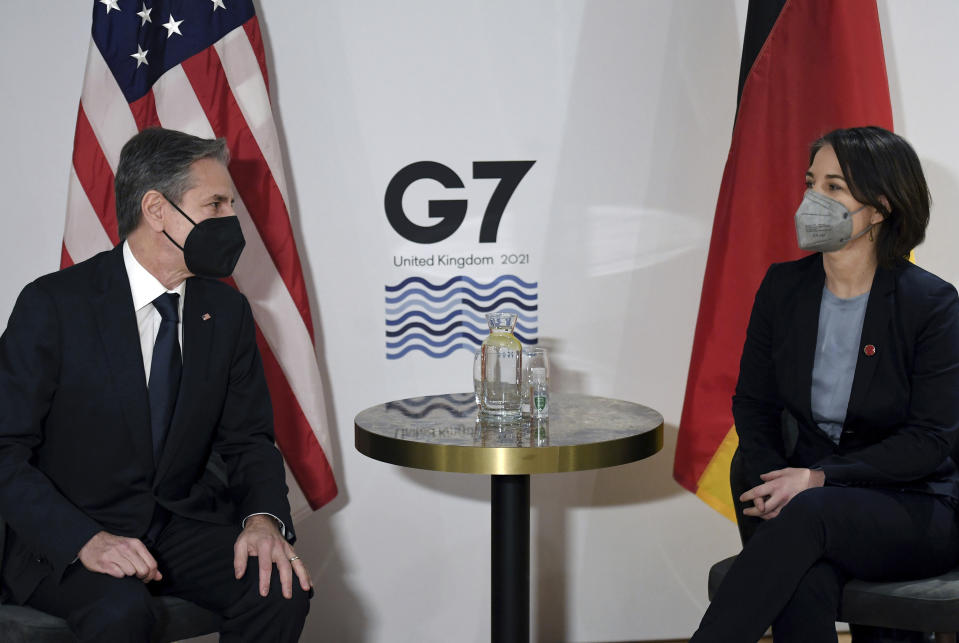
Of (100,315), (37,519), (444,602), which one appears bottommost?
(444,602)

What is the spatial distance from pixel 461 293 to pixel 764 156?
45.5 inches

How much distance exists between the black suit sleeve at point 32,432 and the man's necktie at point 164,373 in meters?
→ 0.22

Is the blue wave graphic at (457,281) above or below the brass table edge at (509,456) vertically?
above

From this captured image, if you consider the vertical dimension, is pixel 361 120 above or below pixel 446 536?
above

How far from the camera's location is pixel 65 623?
2002 millimetres

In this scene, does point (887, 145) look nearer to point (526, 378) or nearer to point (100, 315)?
point (526, 378)

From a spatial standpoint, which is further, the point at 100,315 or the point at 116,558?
the point at 100,315

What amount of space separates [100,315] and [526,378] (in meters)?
1.18

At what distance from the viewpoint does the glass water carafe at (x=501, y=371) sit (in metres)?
2.54

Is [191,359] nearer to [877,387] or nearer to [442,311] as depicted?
[442,311]

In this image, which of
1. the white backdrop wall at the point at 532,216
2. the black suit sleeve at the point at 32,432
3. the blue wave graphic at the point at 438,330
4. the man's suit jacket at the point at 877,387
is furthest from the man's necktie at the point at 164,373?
the man's suit jacket at the point at 877,387

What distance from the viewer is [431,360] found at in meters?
3.46

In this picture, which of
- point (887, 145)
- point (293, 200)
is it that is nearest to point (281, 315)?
point (293, 200)

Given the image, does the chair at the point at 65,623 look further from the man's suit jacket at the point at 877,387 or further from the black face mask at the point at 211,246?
the man's suit jacket at the point at 877,387
